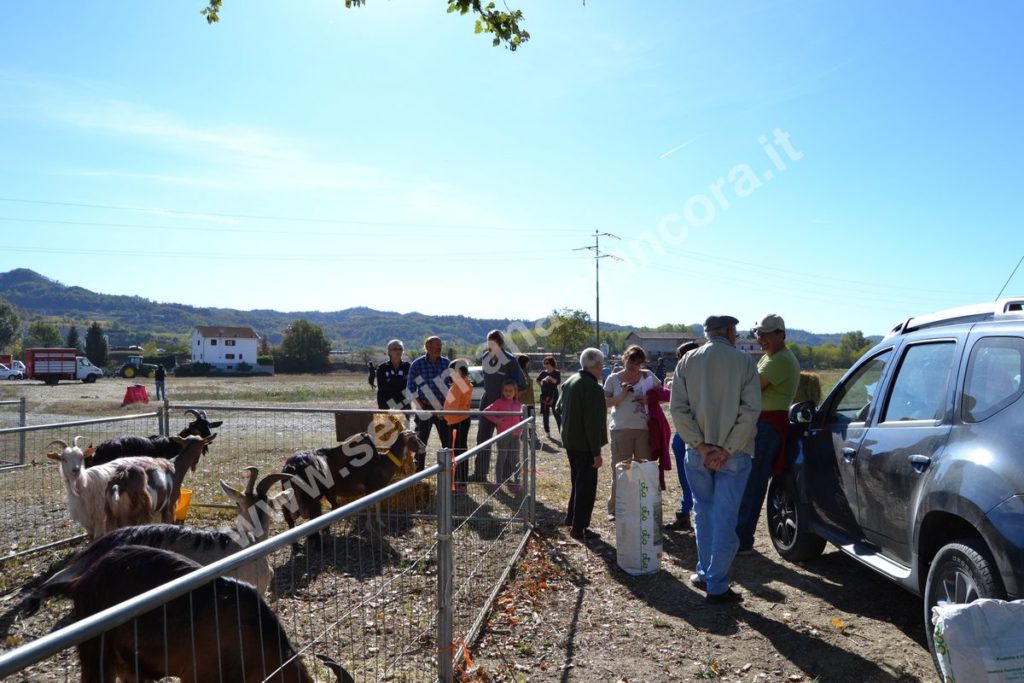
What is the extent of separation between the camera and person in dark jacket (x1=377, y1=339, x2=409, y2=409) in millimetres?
10555

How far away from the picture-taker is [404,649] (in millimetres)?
4453

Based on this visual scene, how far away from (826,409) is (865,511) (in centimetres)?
120

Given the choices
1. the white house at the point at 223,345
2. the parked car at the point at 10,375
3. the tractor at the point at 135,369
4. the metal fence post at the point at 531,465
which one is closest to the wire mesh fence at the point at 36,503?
the metal fence post at the point at 531,465

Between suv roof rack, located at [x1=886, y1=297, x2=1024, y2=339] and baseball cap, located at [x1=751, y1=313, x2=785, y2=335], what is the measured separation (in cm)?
135

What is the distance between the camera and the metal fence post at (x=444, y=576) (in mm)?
4160

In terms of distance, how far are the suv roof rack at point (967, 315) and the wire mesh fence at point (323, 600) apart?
330cm

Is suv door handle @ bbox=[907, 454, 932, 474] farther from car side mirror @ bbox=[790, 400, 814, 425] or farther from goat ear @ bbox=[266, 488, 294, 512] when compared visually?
goat ear @ bbox=[266, 488, 294, 512]

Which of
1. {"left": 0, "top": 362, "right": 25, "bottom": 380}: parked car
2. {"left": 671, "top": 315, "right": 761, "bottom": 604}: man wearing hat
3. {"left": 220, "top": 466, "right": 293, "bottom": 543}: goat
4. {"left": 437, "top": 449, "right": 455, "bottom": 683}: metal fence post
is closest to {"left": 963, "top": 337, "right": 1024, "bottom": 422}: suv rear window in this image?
{"left": 671, "top": 315, "right": 761, "bottom": 604}: man wearing hat

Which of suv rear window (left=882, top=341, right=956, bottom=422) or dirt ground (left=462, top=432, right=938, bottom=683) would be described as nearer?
suv rear window (left=882, top=341, right=956, bottom=422)

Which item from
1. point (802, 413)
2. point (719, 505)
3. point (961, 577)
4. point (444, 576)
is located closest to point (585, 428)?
point (719, 505)

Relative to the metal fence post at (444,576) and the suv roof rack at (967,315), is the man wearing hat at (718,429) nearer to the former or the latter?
the suv roof rack at (967,315)

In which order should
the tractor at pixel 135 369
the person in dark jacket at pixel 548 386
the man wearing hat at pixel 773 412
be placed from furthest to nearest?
1. the tractor at pixel 135 369
2. the person in dark jacket at pixel 548 386
3. the man wearing hat at pixel 773 412

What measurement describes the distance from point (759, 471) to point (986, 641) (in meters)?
3.38

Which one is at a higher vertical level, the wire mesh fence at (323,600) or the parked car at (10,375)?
the wire mesh fence at (323,600)
